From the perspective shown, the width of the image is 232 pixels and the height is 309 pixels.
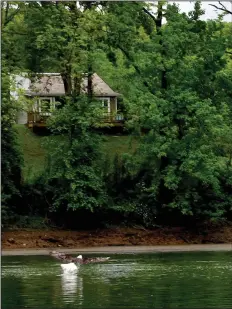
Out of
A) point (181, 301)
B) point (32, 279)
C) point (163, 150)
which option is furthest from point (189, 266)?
point (163, 150)

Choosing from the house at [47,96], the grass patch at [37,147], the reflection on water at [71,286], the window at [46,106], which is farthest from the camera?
the grass patch at [37,147]

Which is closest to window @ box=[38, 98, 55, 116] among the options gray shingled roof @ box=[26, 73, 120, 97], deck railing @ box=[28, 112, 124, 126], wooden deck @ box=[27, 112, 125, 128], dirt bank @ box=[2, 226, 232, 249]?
deck railing @ box=[28, 112, 124, 126]

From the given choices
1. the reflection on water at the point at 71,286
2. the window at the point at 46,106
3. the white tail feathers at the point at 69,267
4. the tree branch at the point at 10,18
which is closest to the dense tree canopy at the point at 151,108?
the window at the point at 46,106

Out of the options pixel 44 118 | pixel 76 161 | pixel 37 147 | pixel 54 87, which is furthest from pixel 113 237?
pixel 54 87

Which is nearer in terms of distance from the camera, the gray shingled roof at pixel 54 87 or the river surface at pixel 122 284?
the river surface at pixel 122 284

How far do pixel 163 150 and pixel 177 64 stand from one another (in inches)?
181

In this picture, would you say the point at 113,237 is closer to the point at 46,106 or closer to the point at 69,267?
the point at 46,106

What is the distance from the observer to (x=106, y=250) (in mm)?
45500

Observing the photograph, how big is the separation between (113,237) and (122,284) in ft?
69.2

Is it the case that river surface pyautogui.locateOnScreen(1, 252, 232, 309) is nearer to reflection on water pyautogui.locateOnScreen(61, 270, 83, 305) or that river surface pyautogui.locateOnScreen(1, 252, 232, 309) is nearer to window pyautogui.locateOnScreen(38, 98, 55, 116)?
reflection on water pyautogui.locateOnScreen(61, 270, 83, 305)

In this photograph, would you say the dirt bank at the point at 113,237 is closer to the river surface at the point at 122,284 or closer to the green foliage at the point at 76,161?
the green foliage at the point at 76,161

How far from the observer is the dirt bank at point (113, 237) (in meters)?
47.2

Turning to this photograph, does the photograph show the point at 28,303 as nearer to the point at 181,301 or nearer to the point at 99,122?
the point at 181,301

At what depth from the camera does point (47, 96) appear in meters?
62.3
